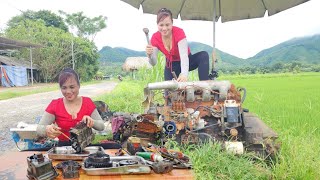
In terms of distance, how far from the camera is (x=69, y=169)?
5.45 feet

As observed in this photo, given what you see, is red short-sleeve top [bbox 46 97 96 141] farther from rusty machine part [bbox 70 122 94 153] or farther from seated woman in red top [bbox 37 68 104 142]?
rusty machine part [bbox 70 122 94 153]

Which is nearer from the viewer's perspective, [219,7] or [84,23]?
[219,7]

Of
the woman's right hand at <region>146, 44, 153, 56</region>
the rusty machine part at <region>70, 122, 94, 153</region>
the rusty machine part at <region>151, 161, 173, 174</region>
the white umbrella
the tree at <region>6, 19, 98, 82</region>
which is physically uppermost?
the tree at <region>6, 19, 98, 82</region>

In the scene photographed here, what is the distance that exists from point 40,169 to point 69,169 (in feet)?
0.47

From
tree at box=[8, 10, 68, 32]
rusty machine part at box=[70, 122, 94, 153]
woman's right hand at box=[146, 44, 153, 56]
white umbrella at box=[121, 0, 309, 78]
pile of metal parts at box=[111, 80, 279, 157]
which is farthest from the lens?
tree at box=[8, 10, 68, 32]

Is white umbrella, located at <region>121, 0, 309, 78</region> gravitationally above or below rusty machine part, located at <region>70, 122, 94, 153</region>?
above

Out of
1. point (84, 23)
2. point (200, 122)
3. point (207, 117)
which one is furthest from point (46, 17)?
point (200, 122)

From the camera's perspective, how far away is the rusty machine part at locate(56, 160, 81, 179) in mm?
1631

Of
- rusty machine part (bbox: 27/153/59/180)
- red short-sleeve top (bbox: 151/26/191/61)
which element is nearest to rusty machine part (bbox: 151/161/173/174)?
rusty machine part (bbox: 27/153/59/180)

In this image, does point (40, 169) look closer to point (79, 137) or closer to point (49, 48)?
point (79, 137)

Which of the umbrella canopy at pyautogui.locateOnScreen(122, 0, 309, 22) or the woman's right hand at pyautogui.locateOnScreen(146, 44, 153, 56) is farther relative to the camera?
the umbrella canopy at pyautogui.locateOnScreen(122, 0, 309, 22)

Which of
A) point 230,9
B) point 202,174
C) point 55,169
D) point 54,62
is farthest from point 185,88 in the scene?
point 54,62

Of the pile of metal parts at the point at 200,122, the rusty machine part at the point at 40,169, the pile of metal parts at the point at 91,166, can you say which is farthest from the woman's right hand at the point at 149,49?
the rusty machine part at the point at 40,169

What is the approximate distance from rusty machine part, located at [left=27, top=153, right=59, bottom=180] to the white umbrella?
3.57 m
